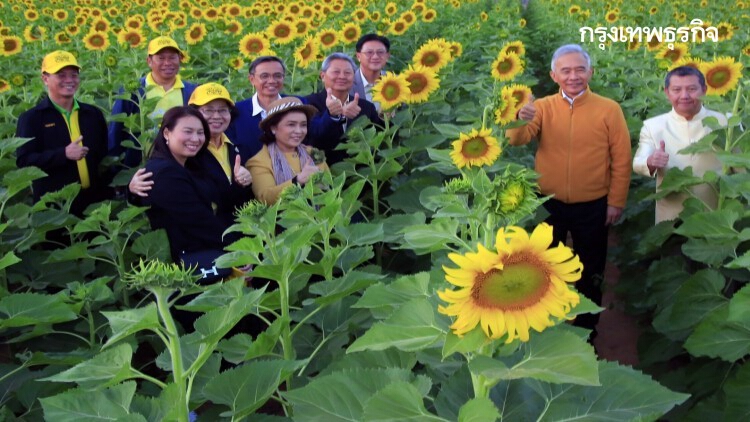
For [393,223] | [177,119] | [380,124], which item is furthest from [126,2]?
[393,223]

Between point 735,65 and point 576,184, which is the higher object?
point 735,65

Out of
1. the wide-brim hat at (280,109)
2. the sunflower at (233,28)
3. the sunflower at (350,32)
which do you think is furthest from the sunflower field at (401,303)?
the sunflower at (233,28)

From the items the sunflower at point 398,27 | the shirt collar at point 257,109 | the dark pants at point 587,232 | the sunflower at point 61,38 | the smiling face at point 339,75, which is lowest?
the dark pants at point 587,232

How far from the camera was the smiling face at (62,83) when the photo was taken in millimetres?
4410

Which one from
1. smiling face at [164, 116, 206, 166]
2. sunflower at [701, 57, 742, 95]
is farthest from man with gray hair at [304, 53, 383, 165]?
sunflower at [701, 57, 742, 95]

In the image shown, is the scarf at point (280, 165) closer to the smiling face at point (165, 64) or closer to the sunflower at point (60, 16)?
the smiling face at point (165, 64)

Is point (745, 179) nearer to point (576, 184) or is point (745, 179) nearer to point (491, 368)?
point (576, 184)

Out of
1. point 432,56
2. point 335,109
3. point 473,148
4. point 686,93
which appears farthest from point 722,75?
point 335,109

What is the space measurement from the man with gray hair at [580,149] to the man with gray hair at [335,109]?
0.97m

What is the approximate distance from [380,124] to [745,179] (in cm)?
223

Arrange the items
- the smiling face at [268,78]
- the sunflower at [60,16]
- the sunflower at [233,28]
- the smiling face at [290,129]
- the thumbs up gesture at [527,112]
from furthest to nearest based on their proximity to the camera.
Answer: the sunflower at [60,16], the sunflower at [233,28], the smiling face at [268,78], the thumbs up gesture at [527,112], the smiling face at [290,129]

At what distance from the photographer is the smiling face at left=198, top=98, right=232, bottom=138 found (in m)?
3.79

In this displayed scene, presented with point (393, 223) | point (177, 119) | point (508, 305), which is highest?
point (177, 119)

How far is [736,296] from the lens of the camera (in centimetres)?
224
